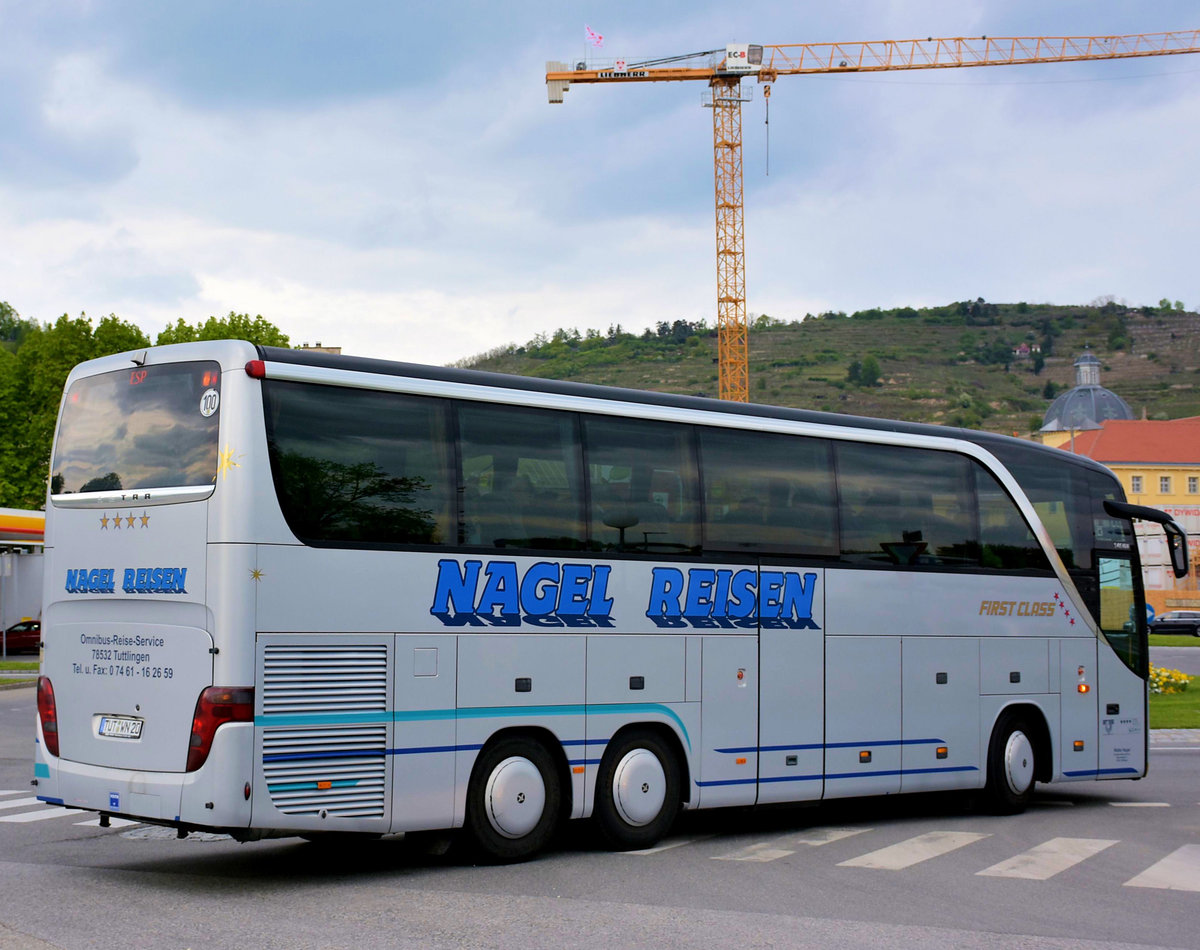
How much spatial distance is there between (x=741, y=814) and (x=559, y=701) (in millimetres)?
4390

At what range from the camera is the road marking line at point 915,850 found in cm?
1077

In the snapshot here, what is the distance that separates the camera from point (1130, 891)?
973 centimetres

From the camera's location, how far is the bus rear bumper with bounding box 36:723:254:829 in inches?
342

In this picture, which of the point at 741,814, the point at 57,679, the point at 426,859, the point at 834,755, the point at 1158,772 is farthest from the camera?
the point at 1158,772

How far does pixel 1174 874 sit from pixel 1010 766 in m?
3.95

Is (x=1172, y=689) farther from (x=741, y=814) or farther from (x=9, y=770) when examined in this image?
(x=9, y=770)

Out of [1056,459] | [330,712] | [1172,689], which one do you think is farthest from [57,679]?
[1172,689]

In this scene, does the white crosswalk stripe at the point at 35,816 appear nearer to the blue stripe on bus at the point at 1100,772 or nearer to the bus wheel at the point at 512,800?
the bus wheel at the point at 512,800

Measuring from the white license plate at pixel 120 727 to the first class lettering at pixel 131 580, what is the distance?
84cm

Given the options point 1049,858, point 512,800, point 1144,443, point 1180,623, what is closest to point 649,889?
point 512,800

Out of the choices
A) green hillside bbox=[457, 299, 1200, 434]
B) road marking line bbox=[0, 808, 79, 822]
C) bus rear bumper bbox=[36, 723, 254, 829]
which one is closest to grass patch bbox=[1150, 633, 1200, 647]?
road marking line bbox=[0, 808, 79, 822]

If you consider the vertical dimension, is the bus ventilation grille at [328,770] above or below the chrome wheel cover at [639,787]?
above

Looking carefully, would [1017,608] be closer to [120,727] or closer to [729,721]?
[729,721]

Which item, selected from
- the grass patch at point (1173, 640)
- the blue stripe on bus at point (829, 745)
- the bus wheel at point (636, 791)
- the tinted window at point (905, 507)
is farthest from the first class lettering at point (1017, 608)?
the grass patch at point (1173, 640)
